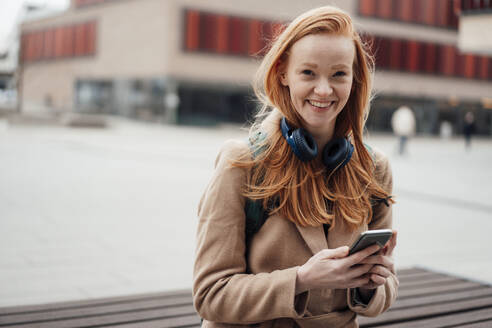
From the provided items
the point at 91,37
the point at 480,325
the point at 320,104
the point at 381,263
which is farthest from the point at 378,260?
the point at 91,37

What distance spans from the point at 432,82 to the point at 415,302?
5221 centimetres

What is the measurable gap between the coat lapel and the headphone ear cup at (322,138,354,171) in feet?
0.72

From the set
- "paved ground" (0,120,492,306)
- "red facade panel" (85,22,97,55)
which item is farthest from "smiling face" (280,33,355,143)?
"red facade panel" (85,22,97,55)

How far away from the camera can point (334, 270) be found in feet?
5.70

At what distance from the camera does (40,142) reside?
2114cm

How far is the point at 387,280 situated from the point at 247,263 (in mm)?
550

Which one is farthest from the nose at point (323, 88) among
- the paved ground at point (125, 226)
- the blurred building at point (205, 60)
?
the blurred building at point (205, 60)

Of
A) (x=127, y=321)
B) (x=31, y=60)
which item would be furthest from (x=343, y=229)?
(x=31, y=60)

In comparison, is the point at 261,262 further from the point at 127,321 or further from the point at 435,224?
the point at 435,224

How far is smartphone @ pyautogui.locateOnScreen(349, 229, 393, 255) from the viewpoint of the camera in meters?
1.65

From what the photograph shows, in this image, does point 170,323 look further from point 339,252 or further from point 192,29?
point 192,29

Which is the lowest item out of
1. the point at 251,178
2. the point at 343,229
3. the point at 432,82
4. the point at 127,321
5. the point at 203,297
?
the point at 127,321

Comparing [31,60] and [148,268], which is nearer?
[148,268]

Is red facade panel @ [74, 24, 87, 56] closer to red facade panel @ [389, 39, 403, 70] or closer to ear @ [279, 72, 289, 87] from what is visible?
red facade panel @ [389, 39, 403, 70]
